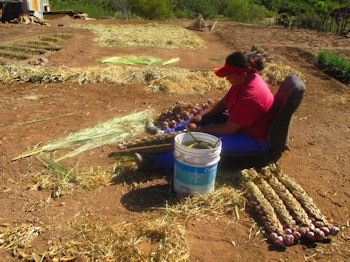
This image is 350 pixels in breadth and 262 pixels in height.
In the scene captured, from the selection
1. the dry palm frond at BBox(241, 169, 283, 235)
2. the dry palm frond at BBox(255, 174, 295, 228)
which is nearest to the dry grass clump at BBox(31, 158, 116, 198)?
the dry palm frond at BBox(241, 169, 283, 235)

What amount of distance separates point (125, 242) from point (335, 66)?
301 inches

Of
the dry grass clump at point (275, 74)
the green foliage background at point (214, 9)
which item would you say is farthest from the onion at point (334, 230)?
the green foliage background at point (214, 9)

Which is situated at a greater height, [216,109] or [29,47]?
[216,109]

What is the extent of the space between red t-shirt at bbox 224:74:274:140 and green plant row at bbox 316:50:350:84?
5517 millimetres

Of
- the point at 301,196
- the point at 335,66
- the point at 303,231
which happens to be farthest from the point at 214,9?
the point at 303,231

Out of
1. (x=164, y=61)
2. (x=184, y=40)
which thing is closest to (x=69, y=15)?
(x=184, y=40)

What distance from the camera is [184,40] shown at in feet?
38.4

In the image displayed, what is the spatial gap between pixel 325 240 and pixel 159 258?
1.33m

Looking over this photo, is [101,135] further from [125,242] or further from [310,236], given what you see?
[310,236]

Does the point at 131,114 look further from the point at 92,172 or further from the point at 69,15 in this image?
the point at 69,15

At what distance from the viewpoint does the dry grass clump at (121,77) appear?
19.5 ft

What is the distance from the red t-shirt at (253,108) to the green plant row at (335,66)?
5.52m

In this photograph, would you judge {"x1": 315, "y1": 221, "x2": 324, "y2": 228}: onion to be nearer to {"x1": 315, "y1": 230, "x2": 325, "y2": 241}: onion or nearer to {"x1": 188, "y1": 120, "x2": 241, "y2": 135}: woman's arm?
{"x1": 315, "y1": 230, "x2": 325, "y2": 241}: onion

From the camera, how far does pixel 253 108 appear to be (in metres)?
2.87
